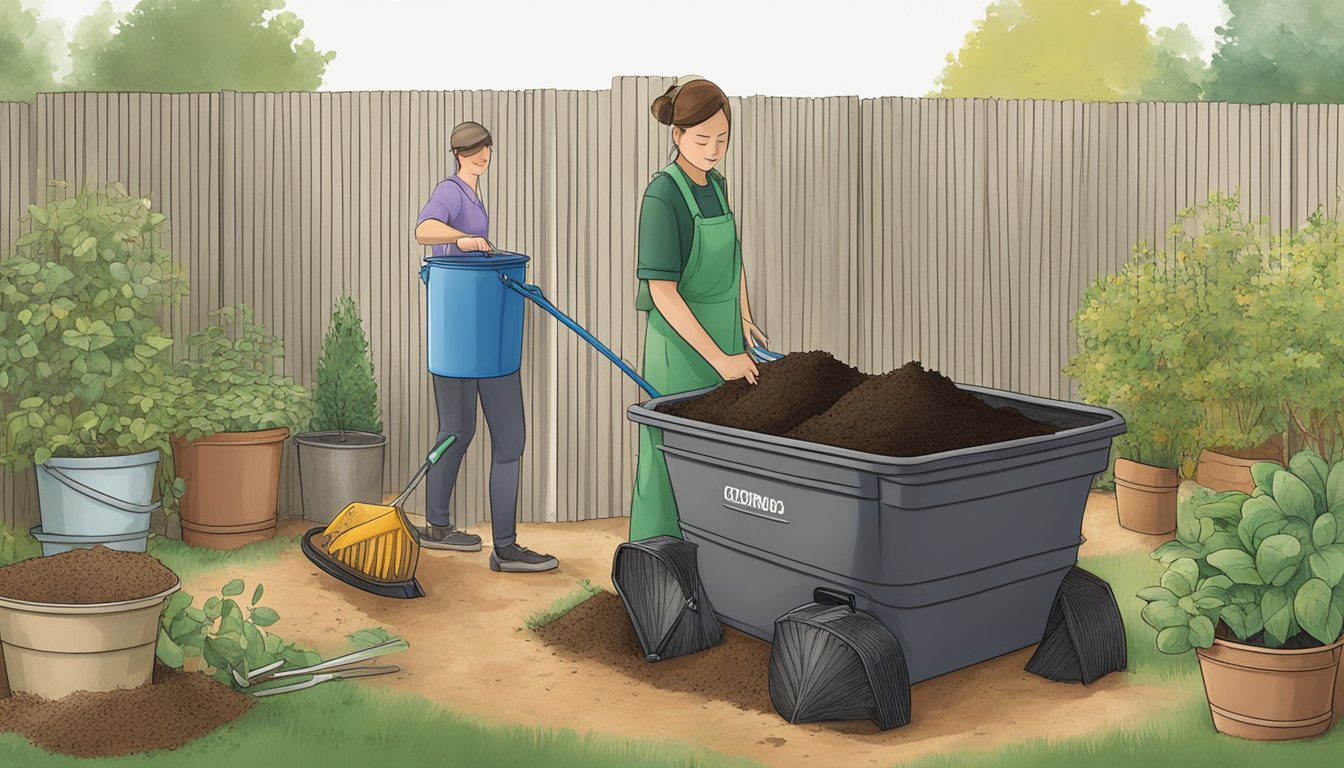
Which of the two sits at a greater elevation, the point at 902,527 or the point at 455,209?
the point at 455,209

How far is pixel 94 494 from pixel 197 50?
21153 mm

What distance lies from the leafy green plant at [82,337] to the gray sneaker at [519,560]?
5.29 ft

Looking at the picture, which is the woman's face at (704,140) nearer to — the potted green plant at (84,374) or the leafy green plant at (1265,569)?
the leafy green plant at (1265,569)

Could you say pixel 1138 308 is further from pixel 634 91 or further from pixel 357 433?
pixel 357 433

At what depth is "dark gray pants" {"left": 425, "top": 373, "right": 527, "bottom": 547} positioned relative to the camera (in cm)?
624

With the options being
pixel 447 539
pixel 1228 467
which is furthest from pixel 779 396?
pixel 1228 467

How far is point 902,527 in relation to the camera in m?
4.12

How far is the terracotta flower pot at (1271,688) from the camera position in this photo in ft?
13.3

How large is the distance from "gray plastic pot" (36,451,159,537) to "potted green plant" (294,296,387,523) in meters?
0.88

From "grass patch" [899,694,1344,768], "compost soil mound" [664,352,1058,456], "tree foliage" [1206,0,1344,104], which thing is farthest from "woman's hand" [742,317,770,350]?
"tree foliage" [1206,0,1344,104]

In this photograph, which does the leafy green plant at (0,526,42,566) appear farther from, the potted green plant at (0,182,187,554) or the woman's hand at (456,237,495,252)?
the woman's hand at (456,237,495,252)

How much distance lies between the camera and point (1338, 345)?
6383 mm

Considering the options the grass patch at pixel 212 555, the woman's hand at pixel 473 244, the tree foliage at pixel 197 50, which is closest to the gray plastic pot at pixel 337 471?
the grass patch at pixel 212 555

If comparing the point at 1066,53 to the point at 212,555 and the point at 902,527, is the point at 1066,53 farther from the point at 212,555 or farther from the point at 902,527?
the point at 902,527
